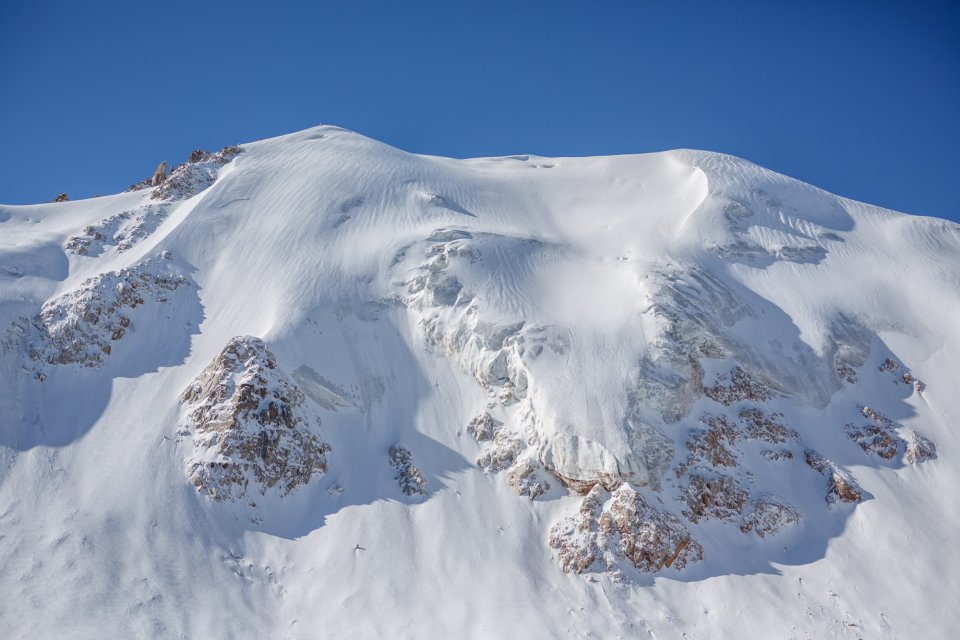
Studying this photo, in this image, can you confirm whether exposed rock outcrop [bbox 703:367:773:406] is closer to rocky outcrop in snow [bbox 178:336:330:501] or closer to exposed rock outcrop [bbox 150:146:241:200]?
rocky outcrop in snow [bbox 178:336:330:501]

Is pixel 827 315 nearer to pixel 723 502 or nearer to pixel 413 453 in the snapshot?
pixel 723 502

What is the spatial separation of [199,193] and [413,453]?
101 ft

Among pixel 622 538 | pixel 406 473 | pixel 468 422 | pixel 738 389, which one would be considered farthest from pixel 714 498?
pixel 406 473

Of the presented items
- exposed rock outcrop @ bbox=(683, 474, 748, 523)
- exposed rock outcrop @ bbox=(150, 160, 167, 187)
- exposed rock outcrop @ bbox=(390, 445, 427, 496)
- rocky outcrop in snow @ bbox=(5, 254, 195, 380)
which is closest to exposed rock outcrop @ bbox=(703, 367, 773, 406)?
exposed rock outcrop @ bbox=(683, 474, 748, 523)

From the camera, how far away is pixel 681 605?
24422mm

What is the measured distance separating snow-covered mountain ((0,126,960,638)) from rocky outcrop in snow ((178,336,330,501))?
14 centimetres

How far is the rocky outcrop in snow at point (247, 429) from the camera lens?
26.9 metres

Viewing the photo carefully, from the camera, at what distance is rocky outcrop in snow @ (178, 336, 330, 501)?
26906mm

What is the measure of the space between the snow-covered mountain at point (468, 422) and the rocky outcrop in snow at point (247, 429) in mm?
140

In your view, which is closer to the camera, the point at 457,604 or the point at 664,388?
the point at 457,604

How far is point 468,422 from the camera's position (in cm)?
3180

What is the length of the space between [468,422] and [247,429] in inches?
440

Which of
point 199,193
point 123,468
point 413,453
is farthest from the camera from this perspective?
point 199,193

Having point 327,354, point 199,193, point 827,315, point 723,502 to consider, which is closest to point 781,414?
point 723,502
